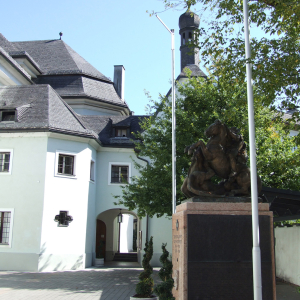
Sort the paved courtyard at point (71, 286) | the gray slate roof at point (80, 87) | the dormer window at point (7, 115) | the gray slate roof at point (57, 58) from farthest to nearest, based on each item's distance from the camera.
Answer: the gray slate roof at point (57, 58), the gray slate roof at point (80, 87), the dormer window at point (7, 115), the paved courtyard at point (71, 286)

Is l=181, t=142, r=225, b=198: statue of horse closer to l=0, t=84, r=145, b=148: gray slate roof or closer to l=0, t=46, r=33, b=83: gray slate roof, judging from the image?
l=0, t=84, r=145, b=148: gray slate roof

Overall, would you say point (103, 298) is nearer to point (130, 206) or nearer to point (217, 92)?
point (130, 206)

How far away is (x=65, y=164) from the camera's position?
2172cm

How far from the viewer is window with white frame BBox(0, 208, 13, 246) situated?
65.6 ft

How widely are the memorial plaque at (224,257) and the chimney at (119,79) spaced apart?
30926 millimetres

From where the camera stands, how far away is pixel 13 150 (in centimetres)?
2089

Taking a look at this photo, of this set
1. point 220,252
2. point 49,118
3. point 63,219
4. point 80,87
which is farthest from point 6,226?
point 220,252

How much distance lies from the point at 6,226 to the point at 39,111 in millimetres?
6552

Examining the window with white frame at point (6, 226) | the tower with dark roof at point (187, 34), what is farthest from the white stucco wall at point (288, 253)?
the tower with dark roof at point (187, 34)

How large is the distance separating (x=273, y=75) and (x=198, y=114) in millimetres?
8570

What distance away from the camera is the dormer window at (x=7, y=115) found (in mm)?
21808

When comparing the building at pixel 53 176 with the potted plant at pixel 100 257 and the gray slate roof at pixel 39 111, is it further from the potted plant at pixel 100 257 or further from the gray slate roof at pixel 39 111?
the potted plant at pixel 100 257

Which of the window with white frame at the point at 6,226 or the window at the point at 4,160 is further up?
the window at the point at 4,160

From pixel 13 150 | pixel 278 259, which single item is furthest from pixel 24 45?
pixel 278 259
